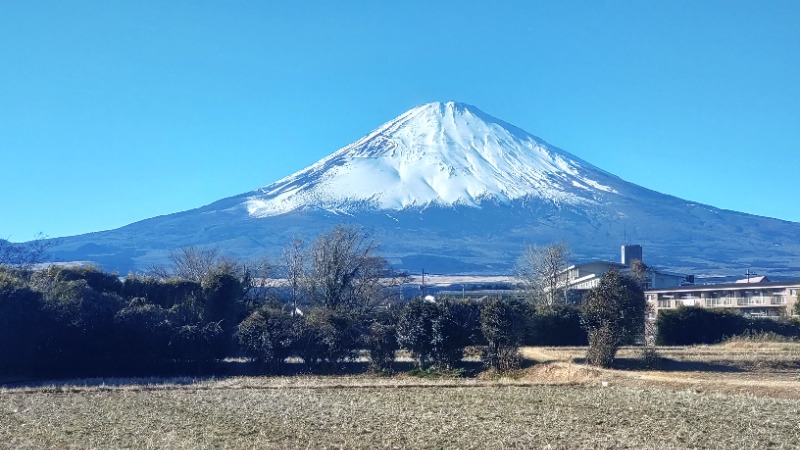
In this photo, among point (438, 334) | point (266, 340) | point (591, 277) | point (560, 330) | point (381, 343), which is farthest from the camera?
point (591, 277)

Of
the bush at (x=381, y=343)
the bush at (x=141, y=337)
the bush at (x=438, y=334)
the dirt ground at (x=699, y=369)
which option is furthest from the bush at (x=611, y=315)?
the bush at (x=141, y=337)

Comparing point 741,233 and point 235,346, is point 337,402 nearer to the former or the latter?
point 235,346

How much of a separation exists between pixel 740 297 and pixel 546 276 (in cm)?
1149

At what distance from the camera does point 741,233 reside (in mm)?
199625

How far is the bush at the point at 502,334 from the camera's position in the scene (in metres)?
32.9

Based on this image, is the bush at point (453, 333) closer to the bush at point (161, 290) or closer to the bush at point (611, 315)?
the bush at point (611, 315)

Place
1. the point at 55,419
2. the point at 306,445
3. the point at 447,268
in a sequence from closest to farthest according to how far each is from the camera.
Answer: the point at 306,445, the point at 55,419, the point at 447,268

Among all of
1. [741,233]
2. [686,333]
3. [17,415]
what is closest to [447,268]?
[741,233]

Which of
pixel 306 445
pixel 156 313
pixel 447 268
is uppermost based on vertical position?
pixel 447 268

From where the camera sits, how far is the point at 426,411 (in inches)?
828

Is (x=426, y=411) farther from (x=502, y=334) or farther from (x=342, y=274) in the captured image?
(x=342, y=274)

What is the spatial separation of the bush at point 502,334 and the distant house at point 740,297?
23.9m

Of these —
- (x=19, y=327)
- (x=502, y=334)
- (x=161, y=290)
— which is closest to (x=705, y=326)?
(x=502, y=334)

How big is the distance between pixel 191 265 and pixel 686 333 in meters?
29.0
